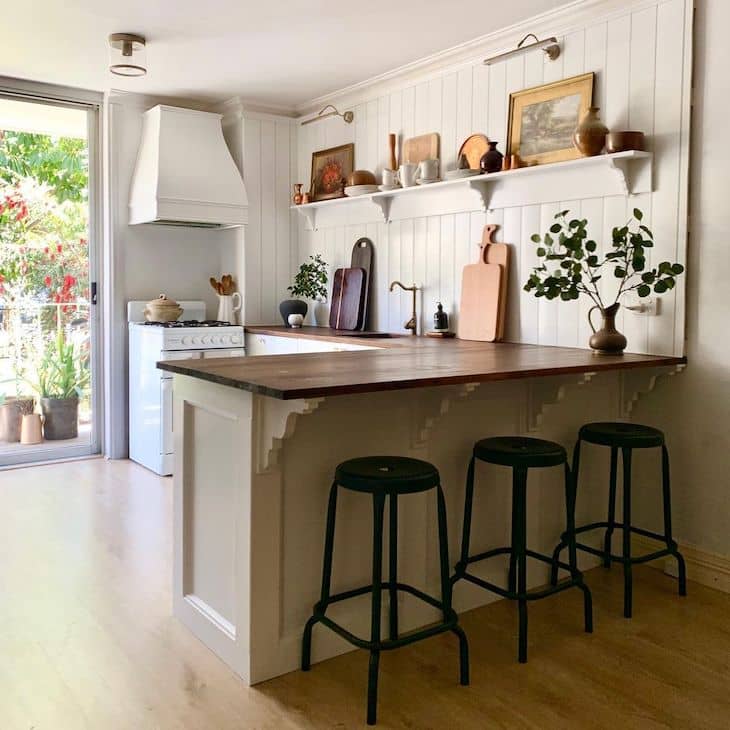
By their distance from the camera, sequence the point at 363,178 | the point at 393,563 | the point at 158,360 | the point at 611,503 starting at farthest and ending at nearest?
the point at 158,360, the point at 363,178, the point at 611,503, the point at 393,563

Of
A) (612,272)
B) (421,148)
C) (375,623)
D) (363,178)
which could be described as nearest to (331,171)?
(363,178)

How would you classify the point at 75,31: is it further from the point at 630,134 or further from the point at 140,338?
the point at 630,134

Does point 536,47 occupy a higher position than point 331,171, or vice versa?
point 536,47

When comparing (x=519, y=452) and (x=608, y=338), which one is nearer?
(x=519, y=452)

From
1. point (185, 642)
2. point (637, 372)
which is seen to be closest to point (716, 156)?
point (637, 372)

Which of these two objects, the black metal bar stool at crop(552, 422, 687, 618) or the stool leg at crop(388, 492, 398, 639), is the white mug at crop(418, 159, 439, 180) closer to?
the black metal bar stool at crop(552, 422, 687, 618)

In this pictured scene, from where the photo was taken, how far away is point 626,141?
120 inches

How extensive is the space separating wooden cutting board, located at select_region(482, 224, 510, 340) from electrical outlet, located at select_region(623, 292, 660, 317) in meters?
0.68

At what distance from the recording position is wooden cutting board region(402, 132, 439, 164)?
415cm

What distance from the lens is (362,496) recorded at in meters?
2.46

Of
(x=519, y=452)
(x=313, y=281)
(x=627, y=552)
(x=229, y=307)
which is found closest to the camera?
(x=519, y=452)

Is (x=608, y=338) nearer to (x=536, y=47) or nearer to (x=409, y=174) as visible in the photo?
(x=536, y=47)

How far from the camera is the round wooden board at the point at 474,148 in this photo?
3.86 m

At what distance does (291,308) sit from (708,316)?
275 cm
